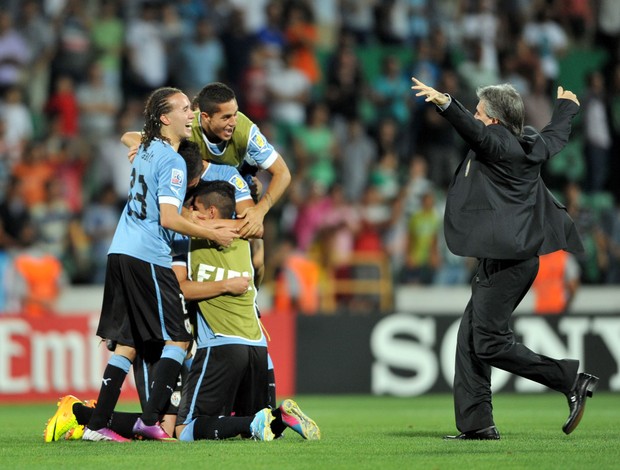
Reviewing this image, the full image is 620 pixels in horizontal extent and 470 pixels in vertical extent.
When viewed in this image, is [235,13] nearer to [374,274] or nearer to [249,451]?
[374,274]

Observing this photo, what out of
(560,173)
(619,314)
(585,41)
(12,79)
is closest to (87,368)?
(12,79)

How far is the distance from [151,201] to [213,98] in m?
0.84

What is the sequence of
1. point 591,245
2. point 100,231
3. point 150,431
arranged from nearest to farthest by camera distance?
1. point 150,431
2. point 100,231
3. point 591,245

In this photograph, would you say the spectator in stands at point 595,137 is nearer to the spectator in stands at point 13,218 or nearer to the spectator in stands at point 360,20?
the spectator in stands at point 360,20

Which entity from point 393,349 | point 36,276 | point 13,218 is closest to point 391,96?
point 393,349

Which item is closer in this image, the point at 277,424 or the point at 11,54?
the point at 277,424

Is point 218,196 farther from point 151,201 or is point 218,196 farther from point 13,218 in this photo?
point 13,218

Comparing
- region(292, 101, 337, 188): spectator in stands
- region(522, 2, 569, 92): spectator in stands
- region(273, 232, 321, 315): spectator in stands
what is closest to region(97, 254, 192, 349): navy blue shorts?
region(273, 232, 321, 315): spectator in stands

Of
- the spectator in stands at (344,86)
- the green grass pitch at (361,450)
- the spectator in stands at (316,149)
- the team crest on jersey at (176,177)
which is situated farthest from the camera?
the spectator in stands at (344,86)

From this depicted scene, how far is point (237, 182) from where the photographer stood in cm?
802

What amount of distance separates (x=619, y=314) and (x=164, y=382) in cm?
797

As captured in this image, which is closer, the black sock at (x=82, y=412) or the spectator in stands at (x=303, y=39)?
the black sock at (x=82, y=412)

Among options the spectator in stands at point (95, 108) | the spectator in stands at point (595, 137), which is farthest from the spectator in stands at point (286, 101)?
the spectator in stands at point (595, 137)

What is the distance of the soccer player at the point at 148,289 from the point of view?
289 inches
